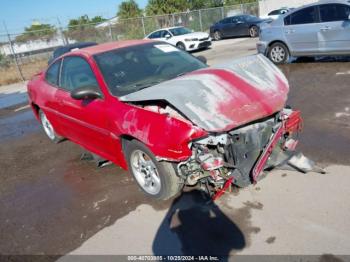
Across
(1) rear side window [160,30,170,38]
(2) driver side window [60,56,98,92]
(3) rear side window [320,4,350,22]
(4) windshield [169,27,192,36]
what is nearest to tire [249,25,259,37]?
(4) windshield [169,27,192,36]

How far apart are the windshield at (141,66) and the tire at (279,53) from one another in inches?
259

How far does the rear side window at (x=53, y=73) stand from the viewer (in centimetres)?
550

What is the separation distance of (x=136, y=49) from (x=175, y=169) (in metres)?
1.97

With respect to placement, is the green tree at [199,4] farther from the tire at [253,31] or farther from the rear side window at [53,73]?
the rear side window at [53,73]

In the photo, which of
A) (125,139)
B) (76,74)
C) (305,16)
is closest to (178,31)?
(305,16)

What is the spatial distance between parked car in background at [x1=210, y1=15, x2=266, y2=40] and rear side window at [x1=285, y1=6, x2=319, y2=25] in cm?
1186

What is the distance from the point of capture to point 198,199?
3.89m

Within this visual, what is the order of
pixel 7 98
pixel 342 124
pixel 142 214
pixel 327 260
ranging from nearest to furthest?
pixel 327 260
pixel 142 214
pixel 342 124
pixel 7 98

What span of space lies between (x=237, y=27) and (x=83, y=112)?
2011 centimetres

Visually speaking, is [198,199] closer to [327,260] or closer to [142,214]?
[142,214]

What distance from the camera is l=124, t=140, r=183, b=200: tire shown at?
144 inches

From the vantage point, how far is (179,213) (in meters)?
3.70

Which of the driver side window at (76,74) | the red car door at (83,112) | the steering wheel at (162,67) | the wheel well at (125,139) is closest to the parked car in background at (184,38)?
the driver side window at (76,74)

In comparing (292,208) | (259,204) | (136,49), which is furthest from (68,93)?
(292,208)
